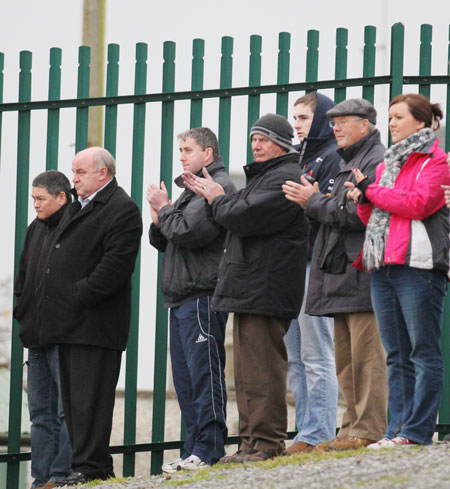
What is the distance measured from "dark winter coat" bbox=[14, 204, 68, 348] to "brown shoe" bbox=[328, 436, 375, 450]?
6.39 feet

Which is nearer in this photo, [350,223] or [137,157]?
[350,223]

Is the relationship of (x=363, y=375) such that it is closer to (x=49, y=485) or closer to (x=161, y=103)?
(x=49, y=485)

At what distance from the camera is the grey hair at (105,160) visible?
665 centimetres

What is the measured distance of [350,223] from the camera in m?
5.78

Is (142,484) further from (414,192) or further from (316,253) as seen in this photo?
(414,192)

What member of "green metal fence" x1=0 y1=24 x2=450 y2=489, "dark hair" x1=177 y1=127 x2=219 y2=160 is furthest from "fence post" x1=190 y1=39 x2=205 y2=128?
"dark hair" x1=177 y1=127 x2=219 y2=160

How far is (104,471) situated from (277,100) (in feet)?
8.20

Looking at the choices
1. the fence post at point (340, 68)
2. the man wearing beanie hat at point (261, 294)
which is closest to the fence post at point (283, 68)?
the fence post at point (340, 68)

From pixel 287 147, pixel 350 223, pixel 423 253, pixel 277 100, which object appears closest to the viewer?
pixel 423 253

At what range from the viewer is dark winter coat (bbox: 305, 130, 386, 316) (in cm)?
579

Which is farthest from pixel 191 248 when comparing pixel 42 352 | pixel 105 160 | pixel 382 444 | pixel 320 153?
pixel 382 444

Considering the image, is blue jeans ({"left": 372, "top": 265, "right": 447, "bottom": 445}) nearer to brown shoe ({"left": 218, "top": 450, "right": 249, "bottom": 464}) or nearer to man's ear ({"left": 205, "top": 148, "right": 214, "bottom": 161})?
brown shoe ({"left": 218, "top": 450, "right": 249, "bottom": 464})

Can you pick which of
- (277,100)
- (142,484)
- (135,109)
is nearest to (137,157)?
(135,109)

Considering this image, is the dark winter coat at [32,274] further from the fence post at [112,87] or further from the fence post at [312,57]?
the fence post at [312,57]
